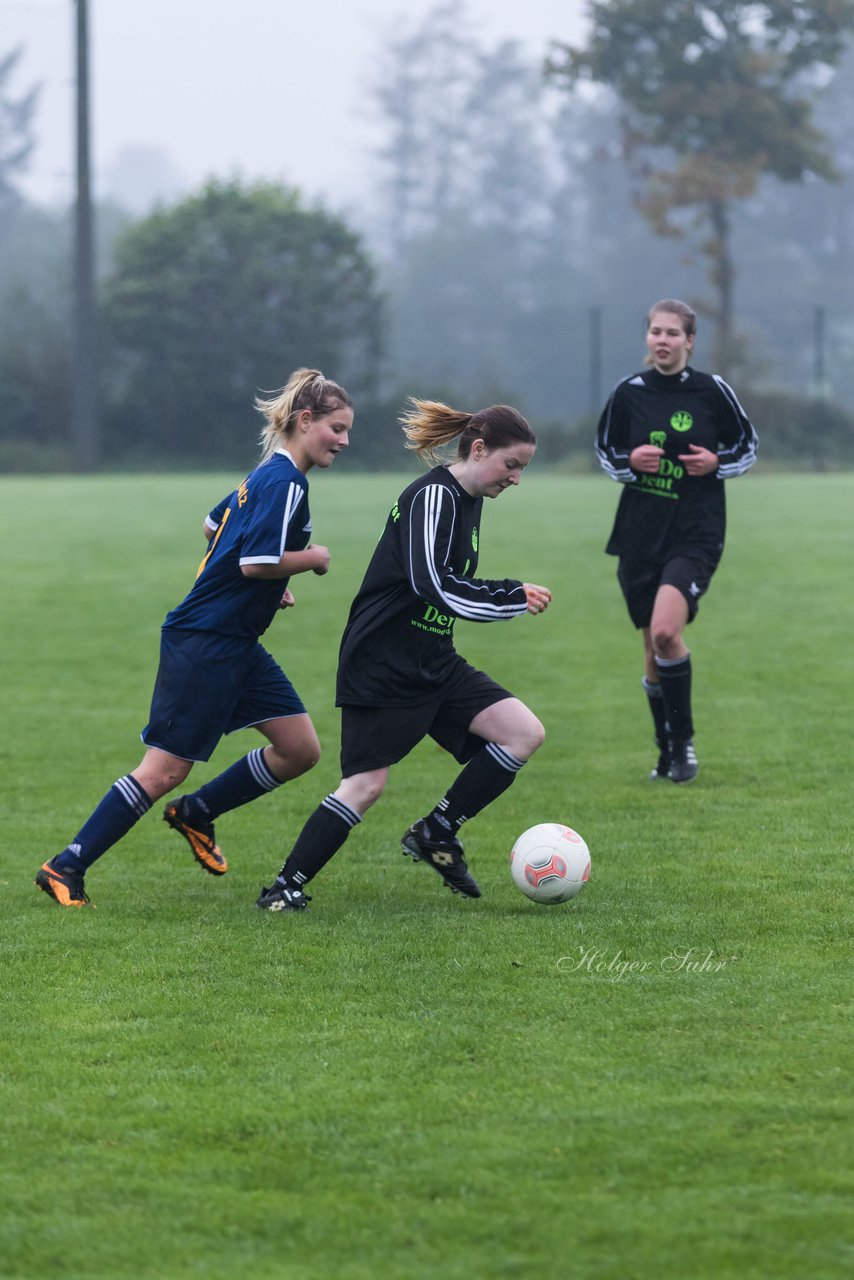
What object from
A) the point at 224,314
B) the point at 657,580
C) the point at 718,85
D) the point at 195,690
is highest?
the point at 718,85

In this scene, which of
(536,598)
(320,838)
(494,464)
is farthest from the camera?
(320,838)

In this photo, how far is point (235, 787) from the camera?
6137mm

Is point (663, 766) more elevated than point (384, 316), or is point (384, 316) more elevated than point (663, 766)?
point (384, 316)

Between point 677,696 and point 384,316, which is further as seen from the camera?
point 384,316

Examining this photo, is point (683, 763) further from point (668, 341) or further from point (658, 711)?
point (668, 341)

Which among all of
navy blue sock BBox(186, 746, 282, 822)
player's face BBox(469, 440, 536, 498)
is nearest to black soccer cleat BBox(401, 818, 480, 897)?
navy blue sock BBox(186, 746, 282, 822)

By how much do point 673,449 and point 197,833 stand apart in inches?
122

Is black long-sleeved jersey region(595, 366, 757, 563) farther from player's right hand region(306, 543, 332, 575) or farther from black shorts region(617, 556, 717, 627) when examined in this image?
player's right hand region(306, 543, 332, 575)

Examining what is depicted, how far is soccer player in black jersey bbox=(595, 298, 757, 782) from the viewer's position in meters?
7.89

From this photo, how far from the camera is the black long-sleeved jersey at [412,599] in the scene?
5461mm

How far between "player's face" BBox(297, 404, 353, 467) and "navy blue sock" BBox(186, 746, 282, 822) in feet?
3.79

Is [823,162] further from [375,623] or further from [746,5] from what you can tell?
[375,623]

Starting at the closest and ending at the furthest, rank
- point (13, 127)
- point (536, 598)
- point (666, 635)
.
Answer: point (536, 598) < point (666, 635) < point (13, 127)

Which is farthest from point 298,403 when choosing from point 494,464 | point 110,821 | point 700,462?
point 700,462
